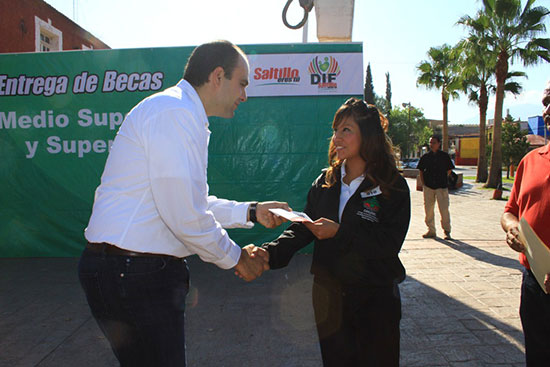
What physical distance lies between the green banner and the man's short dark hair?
4.70 meters

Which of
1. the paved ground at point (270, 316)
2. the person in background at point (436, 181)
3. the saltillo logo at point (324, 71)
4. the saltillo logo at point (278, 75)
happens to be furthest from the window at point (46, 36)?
the person in background at point (436, 181)

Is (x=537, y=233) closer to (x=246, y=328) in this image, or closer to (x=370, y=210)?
(x=370, y=210)

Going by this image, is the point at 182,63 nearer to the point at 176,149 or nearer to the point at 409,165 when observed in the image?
the point at 176,149

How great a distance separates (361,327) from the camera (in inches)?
90.4

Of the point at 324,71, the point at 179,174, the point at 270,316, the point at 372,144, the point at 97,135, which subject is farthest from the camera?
the point at 97,135

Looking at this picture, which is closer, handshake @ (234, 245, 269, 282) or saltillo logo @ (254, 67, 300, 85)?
handshake @ (234, 245, 269, 282)

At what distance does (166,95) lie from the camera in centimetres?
180

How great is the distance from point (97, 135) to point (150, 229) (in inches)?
224

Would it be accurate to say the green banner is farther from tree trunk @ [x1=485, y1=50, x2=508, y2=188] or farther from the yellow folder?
tree trunk @ [x1=485, y1=50, x2=508, y2=188]

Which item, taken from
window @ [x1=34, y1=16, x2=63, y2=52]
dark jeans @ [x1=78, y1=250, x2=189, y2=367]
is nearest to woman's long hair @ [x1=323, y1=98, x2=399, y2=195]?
dark jeans @ [x1=78, y1=250, x2=189, y2=367]

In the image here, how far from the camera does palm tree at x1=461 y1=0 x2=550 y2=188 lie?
19.1 m

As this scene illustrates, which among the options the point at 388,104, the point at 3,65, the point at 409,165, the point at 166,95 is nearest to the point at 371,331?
the point at 166,95

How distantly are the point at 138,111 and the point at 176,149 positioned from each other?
293 mm

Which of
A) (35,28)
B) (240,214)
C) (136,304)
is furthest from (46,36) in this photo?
(136,304)
